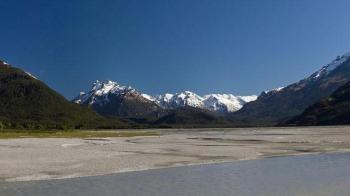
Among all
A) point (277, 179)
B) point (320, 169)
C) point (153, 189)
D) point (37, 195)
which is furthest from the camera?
point (320, 169)

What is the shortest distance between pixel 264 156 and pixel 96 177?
20.6 metres

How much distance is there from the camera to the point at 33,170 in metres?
31.4

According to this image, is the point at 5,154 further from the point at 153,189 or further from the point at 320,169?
the point at 320,169

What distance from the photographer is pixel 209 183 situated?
27031 mm

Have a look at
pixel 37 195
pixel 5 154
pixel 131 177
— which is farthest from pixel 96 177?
pixel 5 154

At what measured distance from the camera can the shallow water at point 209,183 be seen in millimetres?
23609

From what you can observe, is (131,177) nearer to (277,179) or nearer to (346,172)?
(277,179)

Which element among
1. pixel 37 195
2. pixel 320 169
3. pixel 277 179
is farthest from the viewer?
pixel 320 169

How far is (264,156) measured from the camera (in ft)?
151

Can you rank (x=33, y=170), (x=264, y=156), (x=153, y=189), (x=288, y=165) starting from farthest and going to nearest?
(x=264, y=156) < (x=288, y=165) < (x=33, y=170) < (x=153, y=189)

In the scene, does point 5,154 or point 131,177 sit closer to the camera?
point 131,177

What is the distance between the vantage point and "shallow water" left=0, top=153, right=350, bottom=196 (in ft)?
77.5

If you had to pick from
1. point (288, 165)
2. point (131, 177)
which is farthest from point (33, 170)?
point (288, 165)

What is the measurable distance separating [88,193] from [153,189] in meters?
3.25
